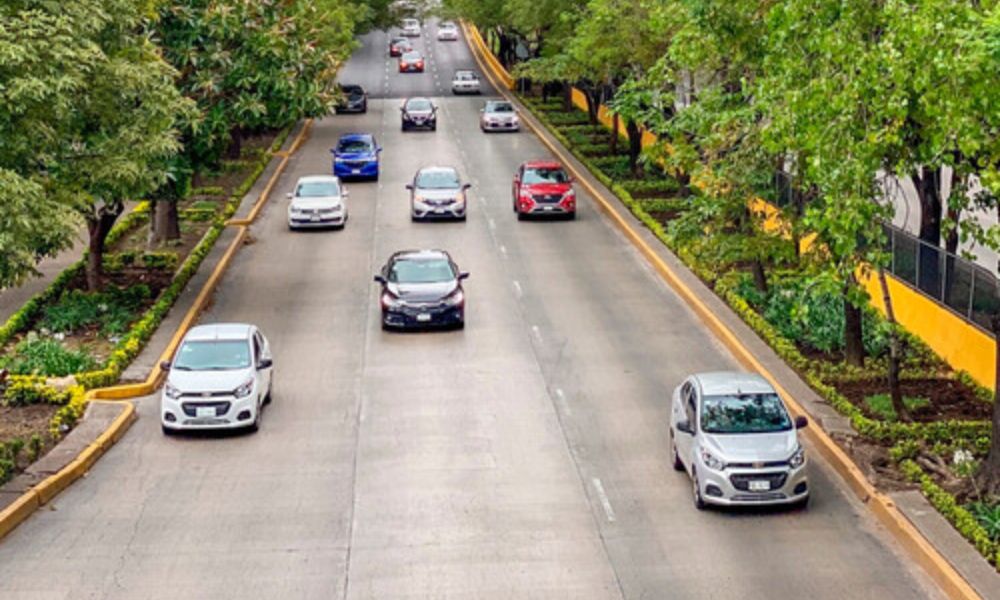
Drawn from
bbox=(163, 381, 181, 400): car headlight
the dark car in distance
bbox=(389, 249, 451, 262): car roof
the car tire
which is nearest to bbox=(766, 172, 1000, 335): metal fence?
the car tire

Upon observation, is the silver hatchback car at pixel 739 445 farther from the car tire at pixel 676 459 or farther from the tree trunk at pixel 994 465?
the tree trunk at pixel 994 465

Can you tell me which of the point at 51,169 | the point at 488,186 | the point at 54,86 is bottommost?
the point at 488,186

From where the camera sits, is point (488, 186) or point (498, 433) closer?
point (498, 433)

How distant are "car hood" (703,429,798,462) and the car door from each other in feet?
2.02

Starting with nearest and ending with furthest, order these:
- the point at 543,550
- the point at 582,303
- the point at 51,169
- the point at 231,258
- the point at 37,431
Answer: the point at 543,550 < the point at 37,431 < the point at 51,169 < the point at 582,303 < the point at 231,258

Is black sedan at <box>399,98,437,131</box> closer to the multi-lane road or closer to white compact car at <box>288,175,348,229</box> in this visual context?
white compact car at <box>288,175,348,229</box>

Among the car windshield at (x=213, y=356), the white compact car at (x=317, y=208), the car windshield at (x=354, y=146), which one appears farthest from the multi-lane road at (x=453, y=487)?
the car windshield at (x=354, y=146)

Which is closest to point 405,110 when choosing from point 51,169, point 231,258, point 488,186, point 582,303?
point 488,186

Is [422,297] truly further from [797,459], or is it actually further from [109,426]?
[797,459]

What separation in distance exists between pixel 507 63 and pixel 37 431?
255ft

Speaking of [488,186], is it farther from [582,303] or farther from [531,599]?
[531,599]

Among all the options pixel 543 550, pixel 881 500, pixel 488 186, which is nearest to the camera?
pixel 543 550

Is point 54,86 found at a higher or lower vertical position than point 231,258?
higher

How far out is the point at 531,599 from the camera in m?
19.4
